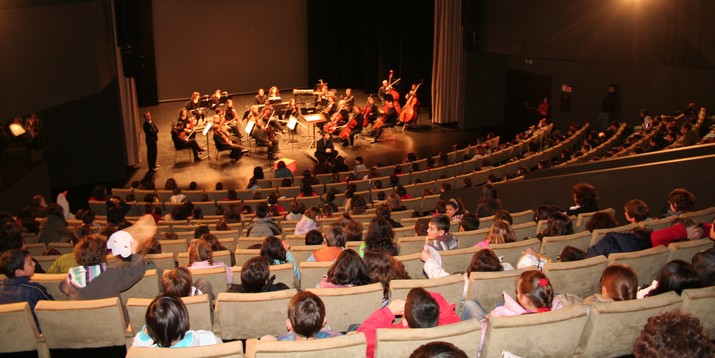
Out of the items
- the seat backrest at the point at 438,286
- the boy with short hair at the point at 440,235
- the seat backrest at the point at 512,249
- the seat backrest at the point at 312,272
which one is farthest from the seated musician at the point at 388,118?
the seat backrest at the point at 438,286

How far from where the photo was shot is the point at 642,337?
10.1 ft

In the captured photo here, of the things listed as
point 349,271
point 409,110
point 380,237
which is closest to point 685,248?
point 380,237

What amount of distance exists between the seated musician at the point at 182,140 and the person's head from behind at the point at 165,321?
12578 mm

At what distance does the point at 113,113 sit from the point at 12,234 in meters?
9.14

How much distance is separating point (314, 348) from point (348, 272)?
1.30m

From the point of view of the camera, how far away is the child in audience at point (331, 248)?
6066 millimetres

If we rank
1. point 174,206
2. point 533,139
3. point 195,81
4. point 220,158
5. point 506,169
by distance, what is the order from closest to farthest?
point 174,206 → point 506,169 → point 533,139 → point 220,158 → point 195,81

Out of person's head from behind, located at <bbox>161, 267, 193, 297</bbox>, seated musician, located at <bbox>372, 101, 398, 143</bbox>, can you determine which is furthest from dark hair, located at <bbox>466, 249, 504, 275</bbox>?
seated musician, located at <bbox>372, 101, 398, 143</bbox>

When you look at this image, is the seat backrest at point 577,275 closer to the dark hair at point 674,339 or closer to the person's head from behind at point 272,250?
the dark hair at point 674,339


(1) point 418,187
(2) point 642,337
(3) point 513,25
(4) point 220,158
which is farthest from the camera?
(3) point 513,25

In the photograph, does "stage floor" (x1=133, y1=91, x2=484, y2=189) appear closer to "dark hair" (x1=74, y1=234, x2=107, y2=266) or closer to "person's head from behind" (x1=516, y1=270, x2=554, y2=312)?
"dark hair" (x1=74, y1=234, x2=107, y2=266)

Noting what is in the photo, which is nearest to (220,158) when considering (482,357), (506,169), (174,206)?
(174,206)

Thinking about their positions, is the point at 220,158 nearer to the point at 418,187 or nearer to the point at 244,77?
the point at 418,187

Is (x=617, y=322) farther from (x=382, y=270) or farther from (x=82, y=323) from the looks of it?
(x=82, y=323)
